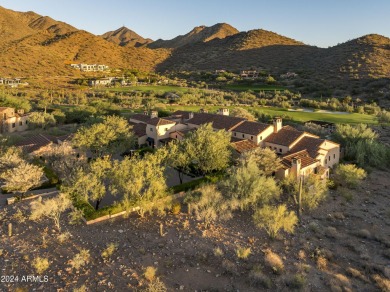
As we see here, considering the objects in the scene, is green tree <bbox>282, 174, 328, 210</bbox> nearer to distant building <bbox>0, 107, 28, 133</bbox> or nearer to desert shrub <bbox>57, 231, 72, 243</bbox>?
desert shrub <bbox>57, 231, 72, 243</bbox>

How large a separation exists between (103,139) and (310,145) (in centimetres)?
1993

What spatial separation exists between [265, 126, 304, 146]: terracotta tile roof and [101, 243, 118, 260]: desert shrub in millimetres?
20772

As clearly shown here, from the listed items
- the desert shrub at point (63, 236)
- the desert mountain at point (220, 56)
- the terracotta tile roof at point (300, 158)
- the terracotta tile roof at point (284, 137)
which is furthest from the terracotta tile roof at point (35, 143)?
the desert mountain at point (220, 56)

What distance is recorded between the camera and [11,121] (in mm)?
48344

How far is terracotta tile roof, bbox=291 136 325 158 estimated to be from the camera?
3180cm

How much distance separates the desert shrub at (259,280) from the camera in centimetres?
1633

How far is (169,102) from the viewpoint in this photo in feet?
243

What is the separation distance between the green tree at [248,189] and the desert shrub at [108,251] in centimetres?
861

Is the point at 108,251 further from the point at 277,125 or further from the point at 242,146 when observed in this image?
the point at 277,125

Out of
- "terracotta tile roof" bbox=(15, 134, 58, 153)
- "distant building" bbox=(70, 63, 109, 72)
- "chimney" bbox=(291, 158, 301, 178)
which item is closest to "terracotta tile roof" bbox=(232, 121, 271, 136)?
"chimney" bbox=(291, 158, 301, 178)

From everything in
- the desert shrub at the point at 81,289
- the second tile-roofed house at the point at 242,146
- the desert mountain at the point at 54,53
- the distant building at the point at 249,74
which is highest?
the desert mountain at the point at 54,53

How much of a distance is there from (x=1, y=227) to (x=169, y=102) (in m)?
55.8

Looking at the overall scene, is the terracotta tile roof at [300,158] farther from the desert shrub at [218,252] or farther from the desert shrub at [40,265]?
the desert shrub at [40,265]

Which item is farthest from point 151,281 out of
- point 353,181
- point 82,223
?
point 353,181
